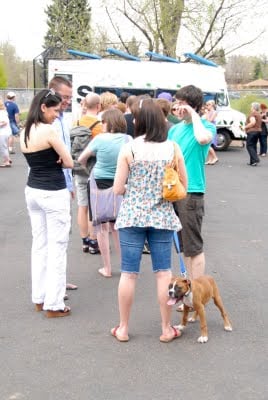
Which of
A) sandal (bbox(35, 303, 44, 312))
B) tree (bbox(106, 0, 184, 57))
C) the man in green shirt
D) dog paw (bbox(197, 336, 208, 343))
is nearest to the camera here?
dog paw (bbox(197, 336, 208, 343))

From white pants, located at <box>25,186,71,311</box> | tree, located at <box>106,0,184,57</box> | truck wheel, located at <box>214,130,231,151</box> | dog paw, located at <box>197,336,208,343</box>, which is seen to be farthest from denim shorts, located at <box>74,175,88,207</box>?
tree, located at <box>106,0,184,57</box>

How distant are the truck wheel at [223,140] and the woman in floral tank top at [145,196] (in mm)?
16203

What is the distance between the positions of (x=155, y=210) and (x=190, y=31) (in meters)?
24.6

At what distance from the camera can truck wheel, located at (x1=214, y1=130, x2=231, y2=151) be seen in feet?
65.9

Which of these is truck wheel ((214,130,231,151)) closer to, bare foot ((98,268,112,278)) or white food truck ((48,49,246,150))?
white food truck ((48,49,246,150))

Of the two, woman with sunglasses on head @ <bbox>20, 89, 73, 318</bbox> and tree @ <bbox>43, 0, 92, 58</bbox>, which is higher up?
tree @ <bbox>43, 0, 92, 58</bbox>

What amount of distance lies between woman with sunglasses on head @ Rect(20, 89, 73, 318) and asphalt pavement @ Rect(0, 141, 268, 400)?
25 centimetres

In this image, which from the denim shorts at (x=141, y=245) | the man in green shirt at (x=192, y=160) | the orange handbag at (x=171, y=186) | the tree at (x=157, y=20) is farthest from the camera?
the tree at (x=157, y=20)

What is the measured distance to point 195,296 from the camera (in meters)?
4.31

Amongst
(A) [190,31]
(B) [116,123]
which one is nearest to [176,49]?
(A) [190,31]

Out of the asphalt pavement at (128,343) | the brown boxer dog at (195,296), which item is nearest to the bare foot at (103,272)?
the asphalt pavement at (128,343)

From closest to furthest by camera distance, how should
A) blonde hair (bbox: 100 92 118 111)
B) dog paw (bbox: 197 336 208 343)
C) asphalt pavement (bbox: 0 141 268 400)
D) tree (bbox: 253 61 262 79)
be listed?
asphalt pavement (bbox: 0 141 268 400) → dog paw (bbox: 197 336 208 343) → blonde hair (bbox: 100 92 118 111) → tree (bbox: 253 61 262 79)

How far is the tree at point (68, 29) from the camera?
2919cm

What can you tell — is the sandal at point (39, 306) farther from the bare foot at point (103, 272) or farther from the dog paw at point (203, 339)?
the dog paw at point (203, 339)
